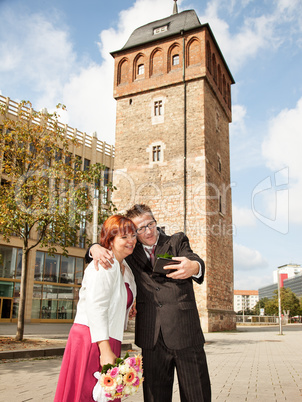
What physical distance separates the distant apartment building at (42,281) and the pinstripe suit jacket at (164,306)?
2174 cm

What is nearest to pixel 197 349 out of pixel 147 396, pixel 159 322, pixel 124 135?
pixel 159 322

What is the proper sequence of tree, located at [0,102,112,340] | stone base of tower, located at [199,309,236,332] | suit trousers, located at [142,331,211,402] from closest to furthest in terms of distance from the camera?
1. suit trousers, located at [142,331,211,402]
2. tree, located at [0,102,112,340]
3. stone base of tower, located at [199,309,236,332]

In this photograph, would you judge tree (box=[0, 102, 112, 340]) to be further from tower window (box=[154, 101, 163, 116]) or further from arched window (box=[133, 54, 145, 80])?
arched window (box=[133, 54, 145, 80])

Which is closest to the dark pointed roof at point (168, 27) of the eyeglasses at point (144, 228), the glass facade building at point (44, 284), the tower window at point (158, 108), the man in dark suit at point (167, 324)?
the tower window at point (158, 108)

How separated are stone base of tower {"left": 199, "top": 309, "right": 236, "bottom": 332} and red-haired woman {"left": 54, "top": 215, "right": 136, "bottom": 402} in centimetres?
1788

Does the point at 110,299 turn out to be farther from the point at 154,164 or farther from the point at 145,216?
the point at 154,164

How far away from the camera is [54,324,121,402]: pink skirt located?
7.88 feet

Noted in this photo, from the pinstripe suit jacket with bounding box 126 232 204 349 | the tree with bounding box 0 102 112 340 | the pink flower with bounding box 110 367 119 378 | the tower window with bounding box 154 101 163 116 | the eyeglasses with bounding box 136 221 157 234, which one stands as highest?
the tower window with bounding box 154 101 163 116

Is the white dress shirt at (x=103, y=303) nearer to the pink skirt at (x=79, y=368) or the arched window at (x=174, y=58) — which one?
the pink skirt at (x=79, y=368)

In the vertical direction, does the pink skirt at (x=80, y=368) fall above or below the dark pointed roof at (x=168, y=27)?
below

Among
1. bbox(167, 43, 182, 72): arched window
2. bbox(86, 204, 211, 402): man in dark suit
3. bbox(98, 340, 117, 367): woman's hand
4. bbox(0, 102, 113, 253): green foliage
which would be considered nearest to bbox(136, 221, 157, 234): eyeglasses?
bbox(86, 204, 211, 402): man in dark suit

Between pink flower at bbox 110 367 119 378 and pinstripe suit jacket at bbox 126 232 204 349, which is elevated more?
pinstripe suit jacket at bbox 126 232 204 349

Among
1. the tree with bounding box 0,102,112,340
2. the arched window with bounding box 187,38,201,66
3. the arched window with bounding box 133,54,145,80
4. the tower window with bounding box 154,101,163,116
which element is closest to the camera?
the tree with bounding box 0,102,112,340

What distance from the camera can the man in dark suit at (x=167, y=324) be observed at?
2.71 m
